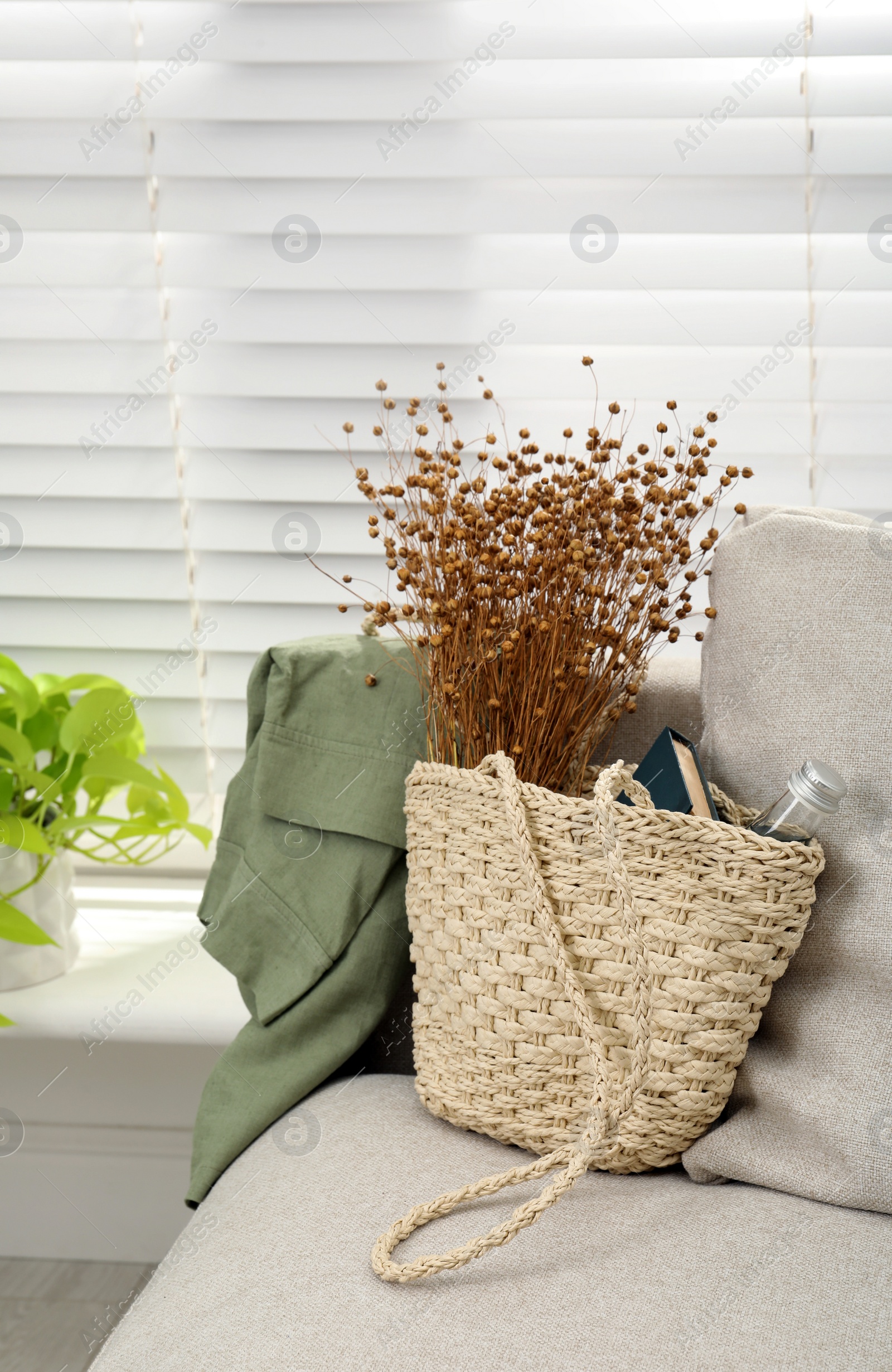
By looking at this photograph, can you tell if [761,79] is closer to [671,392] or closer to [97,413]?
[671,392]

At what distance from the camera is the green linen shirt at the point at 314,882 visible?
0.85m

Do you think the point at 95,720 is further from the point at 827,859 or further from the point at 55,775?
the point at 827,859

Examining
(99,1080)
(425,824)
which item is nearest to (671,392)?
(425,824)

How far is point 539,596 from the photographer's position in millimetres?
737

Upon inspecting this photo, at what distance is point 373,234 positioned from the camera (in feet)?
3.95

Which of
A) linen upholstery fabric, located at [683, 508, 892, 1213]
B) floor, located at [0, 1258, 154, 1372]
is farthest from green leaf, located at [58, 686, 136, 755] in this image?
linen upholstery fabric, located at [683, 508, 892, 1213]

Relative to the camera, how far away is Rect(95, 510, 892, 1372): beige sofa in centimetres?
56

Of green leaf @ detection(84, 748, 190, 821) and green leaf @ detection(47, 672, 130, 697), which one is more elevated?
green leaf @ detection(47, 672, 130, 697)

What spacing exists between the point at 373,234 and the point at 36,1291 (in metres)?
1.38

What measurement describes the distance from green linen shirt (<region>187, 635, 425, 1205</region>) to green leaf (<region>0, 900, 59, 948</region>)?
1.14 feet

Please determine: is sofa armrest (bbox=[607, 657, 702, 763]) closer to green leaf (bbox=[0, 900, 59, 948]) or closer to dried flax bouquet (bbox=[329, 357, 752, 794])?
dried flax bouquet (bbox=[329, 357, 752, 794])

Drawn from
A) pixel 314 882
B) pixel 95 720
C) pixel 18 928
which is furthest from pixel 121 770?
pixel 314 882

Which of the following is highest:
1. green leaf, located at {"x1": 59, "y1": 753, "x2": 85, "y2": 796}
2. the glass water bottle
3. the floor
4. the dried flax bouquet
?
the dried flax bouquet

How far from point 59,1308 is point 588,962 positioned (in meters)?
0.95
